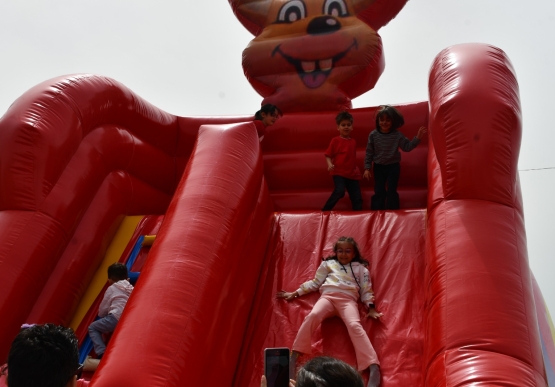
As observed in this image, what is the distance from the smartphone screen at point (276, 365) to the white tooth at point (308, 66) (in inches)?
128

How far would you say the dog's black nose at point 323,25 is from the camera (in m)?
4.80

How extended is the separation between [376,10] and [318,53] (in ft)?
2.07

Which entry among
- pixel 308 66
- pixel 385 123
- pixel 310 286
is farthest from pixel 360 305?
pixel 308 66

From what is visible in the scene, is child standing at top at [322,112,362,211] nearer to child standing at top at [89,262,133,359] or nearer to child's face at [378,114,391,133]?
child's face at [378,114,391,133]

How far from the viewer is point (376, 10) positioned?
4934 millimetres

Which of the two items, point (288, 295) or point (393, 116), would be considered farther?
point (393, 116)

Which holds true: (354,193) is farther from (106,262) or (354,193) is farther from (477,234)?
(106,262)

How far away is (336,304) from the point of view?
291 centimetres

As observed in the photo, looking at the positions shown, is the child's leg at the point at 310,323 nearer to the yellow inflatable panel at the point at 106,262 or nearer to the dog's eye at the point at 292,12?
the yellow inflatable panel at the point at 106,262

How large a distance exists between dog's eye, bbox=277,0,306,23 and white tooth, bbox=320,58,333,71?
0.46m

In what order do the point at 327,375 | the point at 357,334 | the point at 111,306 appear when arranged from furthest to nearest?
the point at 111,306
the point at 357,334
the point at 327,375

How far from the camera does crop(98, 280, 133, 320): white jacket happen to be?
311 centimetres

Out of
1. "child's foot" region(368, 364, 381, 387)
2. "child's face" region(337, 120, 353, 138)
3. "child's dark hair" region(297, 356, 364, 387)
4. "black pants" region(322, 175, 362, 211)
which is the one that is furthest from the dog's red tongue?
"child's dark hair" region(297, 356, 364, 387)

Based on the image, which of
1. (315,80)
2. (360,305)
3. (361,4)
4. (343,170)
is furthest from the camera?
(361,4)
